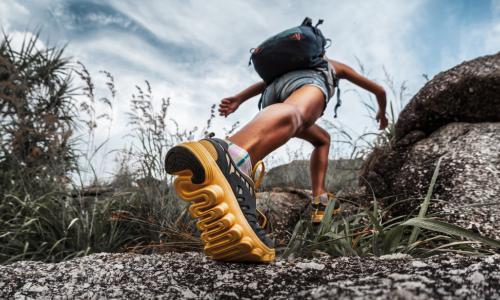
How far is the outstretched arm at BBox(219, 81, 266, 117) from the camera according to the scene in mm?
2826

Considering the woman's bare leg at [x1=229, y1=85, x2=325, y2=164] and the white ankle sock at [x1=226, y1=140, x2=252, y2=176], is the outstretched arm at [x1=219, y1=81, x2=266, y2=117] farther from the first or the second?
the white ankle sock at [x1=226, y1=140, x2=252, y2=176]

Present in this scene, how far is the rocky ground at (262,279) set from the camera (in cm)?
87

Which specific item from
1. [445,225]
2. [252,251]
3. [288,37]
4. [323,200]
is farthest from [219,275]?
[323,200]

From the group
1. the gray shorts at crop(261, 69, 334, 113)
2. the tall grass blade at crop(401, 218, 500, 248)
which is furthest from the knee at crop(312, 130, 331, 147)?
the tall grass blade at crop(401, 218, 500, 248)

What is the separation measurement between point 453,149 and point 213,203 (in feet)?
6.04

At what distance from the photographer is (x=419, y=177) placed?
2.56 meters

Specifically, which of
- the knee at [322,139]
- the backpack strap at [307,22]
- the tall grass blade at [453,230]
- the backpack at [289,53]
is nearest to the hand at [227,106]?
the backpack at [289,53]

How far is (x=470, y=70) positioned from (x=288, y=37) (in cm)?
150

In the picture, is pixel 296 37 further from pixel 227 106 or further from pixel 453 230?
pixel 453 230

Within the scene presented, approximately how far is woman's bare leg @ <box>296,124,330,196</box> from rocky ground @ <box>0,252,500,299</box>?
1847 mm

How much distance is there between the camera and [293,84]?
224cm

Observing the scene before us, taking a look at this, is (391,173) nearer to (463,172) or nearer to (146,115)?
(463,172)

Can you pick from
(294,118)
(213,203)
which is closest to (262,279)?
(213,203)

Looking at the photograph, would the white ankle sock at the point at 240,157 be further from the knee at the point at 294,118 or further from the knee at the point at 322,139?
the knee at the point at 322,139
